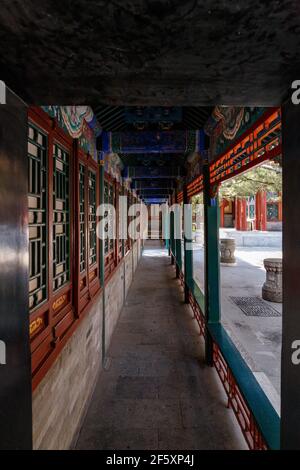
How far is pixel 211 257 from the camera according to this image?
4.99 metres

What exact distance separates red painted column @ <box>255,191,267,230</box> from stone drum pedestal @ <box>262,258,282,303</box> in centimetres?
1948

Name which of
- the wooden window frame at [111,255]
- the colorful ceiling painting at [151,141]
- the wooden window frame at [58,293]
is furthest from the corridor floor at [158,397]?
→ the colorful ceiling painting at [151,141]

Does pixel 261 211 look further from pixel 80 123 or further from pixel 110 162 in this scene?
pixel 80 123

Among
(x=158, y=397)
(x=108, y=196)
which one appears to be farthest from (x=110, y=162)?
(x=158, y=397)

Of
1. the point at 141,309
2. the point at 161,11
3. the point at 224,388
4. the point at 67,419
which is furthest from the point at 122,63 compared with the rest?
the point at 141,309

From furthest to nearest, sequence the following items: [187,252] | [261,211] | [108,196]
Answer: [261,211] < [187,252] < [108,196]

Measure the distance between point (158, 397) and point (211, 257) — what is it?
8.31 ft

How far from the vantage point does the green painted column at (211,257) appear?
494cm

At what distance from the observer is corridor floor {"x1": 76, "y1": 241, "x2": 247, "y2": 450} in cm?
310

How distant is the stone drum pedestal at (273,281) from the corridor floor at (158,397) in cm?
283

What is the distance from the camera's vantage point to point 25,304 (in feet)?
5.13

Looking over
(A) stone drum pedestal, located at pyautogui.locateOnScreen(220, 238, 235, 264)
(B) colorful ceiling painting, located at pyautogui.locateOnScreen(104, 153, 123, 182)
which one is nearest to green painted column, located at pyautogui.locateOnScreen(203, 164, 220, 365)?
(B) colorful ceiling painting, located at pyautogui.locateOnScreen(104, 153, 123, 182)

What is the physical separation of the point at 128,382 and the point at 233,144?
157 inches

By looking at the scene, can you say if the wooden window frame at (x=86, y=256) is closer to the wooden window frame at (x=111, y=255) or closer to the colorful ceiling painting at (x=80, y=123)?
the colorful ceiling painting at (x=80, y=123)
